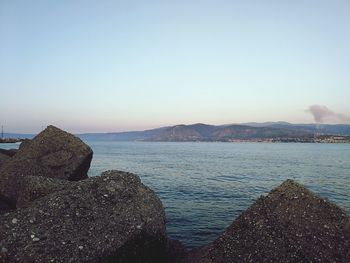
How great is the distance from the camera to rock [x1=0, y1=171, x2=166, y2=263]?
875cm

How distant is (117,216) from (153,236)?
1.37 meters

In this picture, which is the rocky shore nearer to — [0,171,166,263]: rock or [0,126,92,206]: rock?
[0,171,166,263]: rock

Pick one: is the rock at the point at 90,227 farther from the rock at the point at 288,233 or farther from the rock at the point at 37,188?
the rock at the point at 288,233

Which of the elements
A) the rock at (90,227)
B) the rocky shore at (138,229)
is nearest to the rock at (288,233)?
the rocky shore at (138,229)

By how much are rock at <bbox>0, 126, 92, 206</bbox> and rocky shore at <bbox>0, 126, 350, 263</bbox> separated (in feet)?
24.3

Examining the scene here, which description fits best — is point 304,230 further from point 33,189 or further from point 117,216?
point 33,189

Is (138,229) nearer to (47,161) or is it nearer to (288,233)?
(288,233)

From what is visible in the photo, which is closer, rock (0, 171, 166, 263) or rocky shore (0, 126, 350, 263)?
rock (0, 171, 166, 263)

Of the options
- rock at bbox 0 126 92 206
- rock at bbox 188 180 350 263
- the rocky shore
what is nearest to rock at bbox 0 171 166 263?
the rocky shore

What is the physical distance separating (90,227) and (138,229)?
1442 millimetres

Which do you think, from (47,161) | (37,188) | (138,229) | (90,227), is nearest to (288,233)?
(138,229)

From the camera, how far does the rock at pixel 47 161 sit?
56.5 feet

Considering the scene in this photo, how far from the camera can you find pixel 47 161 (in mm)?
18547

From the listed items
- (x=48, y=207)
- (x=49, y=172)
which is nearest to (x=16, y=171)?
(x=49, y=172)
